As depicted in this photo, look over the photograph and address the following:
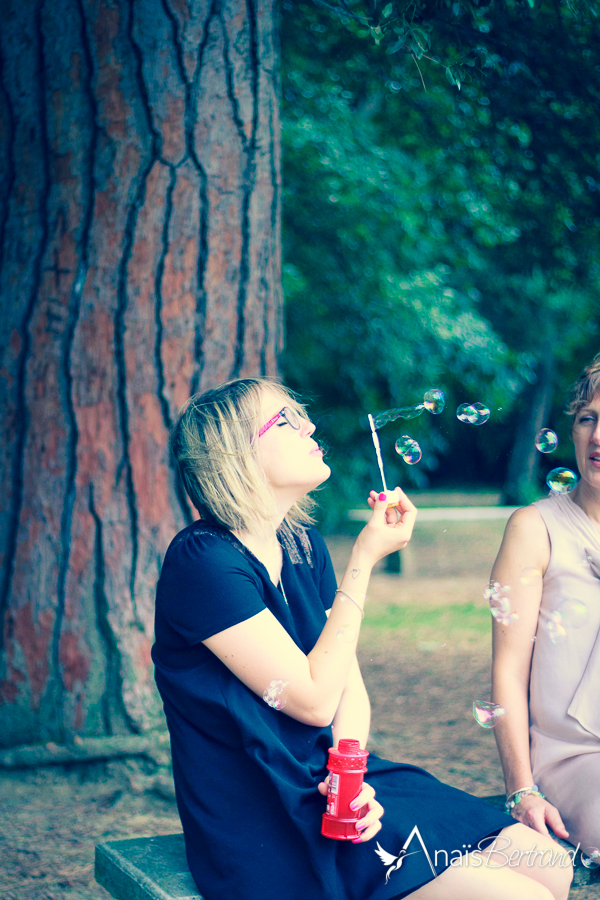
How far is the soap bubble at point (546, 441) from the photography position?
2.66 meters

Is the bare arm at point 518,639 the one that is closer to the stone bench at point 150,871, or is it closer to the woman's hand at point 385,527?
the stone bench at point 150,871

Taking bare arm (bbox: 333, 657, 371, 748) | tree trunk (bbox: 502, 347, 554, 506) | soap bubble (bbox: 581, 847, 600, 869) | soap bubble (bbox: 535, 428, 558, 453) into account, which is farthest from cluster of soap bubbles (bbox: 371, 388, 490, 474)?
tree trunk (bbox: 502, 347, 554, 506)

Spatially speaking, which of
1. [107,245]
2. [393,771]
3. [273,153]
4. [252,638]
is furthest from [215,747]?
[273,153]

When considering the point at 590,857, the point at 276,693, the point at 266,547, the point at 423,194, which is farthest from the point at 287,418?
the point at 423,194

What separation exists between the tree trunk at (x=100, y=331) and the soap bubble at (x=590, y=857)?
1.74m

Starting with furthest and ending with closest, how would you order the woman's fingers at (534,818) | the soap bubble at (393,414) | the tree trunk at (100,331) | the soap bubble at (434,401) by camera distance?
the tree trunk at (100,331)
the soap bubble at (434,401)
the soap bubble at (393,414)
the woman's fingers at (534,818)

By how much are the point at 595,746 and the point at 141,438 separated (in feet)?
6.15

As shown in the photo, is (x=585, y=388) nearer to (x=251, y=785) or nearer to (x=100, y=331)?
(x=251, y=785)

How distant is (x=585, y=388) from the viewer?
84.0 inches

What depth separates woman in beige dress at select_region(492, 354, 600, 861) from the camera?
2027 mm

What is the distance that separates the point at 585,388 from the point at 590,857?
109 centimetres

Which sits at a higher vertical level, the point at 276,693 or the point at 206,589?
the point at 206,589

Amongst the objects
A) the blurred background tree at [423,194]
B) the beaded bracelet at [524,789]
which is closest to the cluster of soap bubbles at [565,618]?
the beaded bracelet at [524,789]

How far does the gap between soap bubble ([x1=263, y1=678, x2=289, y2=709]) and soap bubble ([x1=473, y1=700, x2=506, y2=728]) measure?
653 mm
